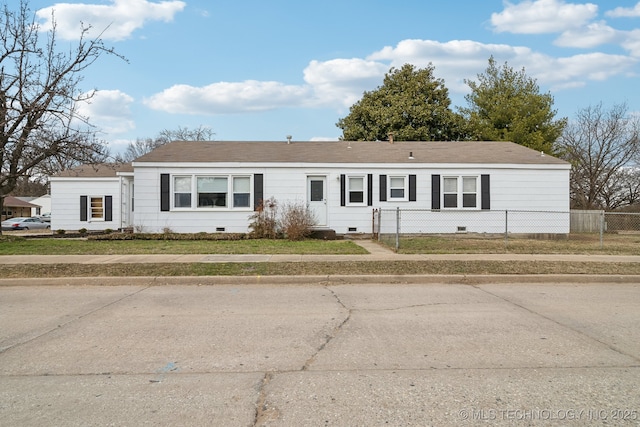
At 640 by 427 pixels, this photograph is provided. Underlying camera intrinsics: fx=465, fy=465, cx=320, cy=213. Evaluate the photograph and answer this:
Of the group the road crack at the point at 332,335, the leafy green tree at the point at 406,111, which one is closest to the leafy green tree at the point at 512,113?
the leafy green tree at the point at 406,111

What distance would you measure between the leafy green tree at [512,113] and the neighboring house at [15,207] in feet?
183

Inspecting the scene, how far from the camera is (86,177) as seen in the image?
947 inches

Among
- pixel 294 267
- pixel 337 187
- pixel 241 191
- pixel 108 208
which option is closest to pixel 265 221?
pixel 241 191

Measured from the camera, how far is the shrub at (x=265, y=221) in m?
17.9

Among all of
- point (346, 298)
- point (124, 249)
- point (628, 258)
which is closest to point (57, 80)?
point (124, 249)

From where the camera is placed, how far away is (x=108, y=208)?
24.3 metres

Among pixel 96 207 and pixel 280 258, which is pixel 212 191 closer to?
pixel 280 258

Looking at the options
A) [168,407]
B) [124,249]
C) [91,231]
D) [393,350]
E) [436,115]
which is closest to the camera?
[168,407]

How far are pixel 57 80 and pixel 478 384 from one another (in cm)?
1727

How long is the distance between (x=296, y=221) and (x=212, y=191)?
3973mm

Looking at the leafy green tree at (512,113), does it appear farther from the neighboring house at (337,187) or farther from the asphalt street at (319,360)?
the asphalt street at (319,360)

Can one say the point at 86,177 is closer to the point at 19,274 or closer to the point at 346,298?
the point at 19,274

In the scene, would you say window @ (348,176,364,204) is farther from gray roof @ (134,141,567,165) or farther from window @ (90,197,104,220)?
window @ (90,197,104,220)

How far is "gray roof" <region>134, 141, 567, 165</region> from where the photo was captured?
19.0 metres
